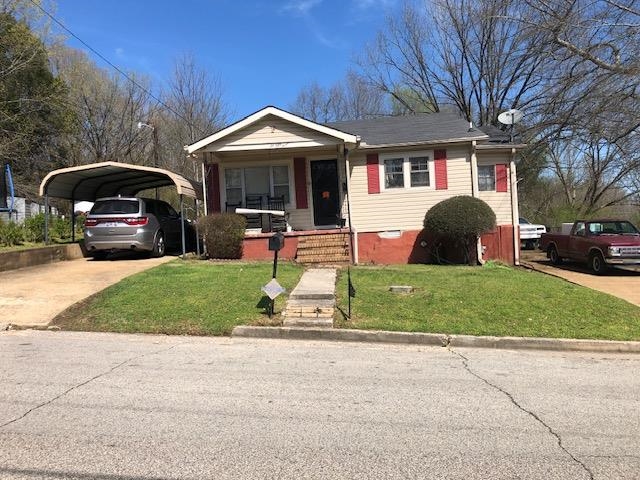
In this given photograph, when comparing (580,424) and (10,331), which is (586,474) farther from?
(10,331)

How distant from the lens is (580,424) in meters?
4.62

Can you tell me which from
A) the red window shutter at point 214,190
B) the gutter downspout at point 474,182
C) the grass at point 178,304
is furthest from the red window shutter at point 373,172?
the grass at point 178,304

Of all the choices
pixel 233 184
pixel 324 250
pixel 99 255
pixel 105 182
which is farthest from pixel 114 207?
pixel 324 250

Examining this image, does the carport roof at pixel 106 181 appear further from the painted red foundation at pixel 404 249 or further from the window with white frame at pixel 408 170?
the window with white frame at pixel 408 170

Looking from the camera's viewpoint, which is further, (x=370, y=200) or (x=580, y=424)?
(x=370, y=200)

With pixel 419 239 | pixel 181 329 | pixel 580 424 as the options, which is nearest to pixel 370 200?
pixel 419 239

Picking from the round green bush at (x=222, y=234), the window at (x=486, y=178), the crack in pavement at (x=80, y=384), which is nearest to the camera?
the crack in pavement at (x=80, y=384)

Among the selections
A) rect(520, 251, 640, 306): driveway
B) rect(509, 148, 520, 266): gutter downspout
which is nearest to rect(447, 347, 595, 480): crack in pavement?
rect(520, 251, 640, 306): driveway

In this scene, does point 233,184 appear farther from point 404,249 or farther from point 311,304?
Result: point 311,304

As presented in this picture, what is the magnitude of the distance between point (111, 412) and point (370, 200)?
13237 mm

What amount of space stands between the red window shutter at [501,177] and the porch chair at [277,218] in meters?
7.50

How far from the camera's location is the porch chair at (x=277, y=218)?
16625mm

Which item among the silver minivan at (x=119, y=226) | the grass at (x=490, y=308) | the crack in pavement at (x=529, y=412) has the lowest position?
the crack in pavement at (x=529, y=412)

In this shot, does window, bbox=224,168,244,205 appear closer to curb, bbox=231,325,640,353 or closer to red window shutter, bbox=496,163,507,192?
red window shutter, bbox=496,163,507,192
